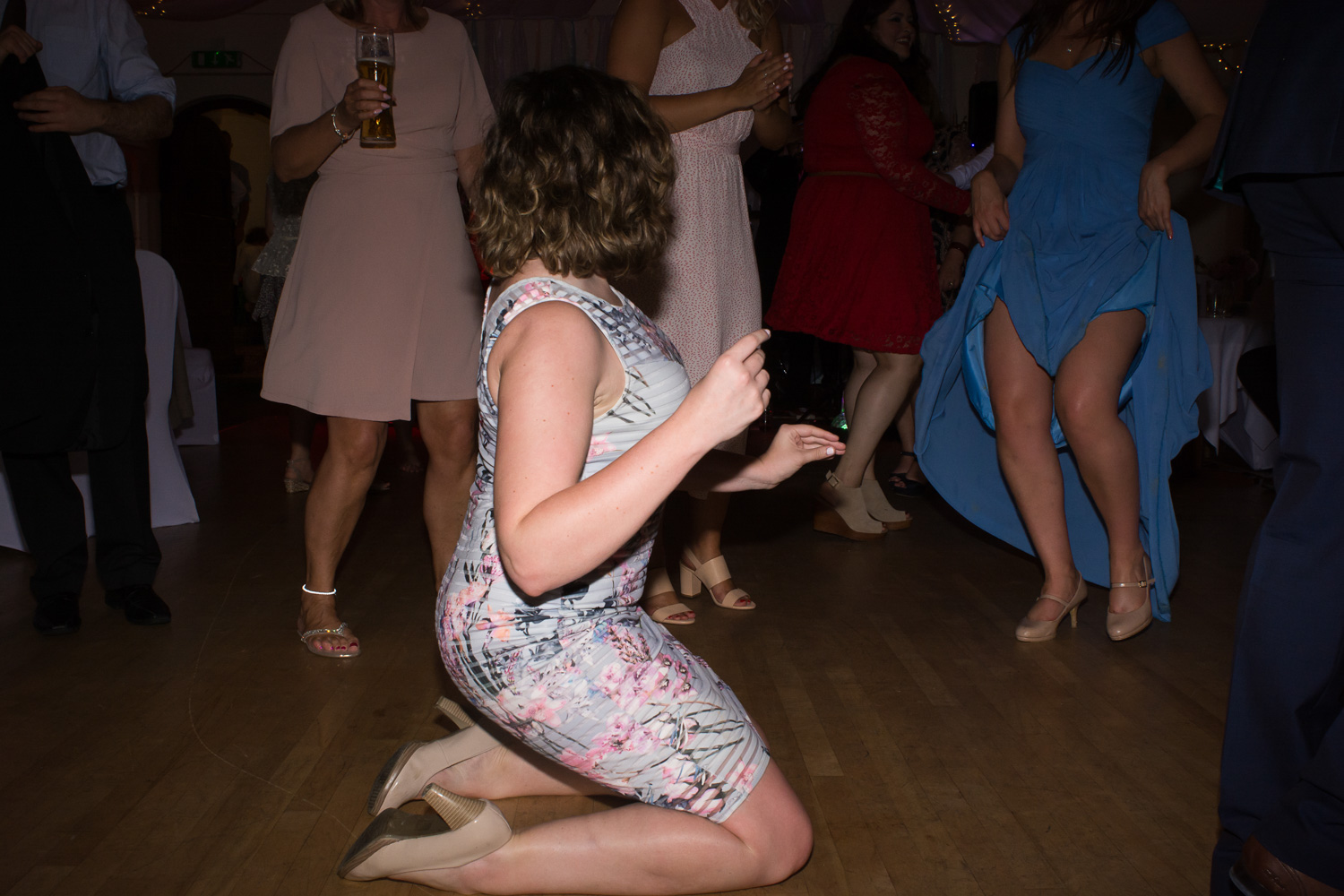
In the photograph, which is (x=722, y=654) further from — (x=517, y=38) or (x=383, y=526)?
(x=517, y=38)

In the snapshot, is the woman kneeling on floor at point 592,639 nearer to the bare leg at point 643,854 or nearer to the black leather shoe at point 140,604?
the bare leg at point 643,854

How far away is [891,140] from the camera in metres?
2.97

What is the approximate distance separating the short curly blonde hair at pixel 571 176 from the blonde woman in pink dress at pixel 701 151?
95 centimetres

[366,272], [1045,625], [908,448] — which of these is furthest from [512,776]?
[908,448]

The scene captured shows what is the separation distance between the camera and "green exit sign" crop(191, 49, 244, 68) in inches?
342

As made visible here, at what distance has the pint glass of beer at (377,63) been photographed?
189 centimetres

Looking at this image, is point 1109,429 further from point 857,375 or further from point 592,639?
point 592,639

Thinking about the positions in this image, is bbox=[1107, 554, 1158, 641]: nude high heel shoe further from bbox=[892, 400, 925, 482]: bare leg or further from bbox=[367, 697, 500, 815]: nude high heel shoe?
bbox=[892, 400, 925, 482]: bare leg

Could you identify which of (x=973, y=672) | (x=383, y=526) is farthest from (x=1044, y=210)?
(x=383, y=526)

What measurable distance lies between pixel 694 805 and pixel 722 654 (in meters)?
0.97

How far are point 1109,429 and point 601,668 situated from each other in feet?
4.82

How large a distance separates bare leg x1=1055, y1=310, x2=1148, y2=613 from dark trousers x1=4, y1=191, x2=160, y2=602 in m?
2.10

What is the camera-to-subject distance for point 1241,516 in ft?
12.1

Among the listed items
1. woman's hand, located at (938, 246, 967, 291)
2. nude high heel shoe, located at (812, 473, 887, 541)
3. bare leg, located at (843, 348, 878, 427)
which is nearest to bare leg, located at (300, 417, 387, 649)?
nude high heel shoe, located at (812, 473, 887, 541)
